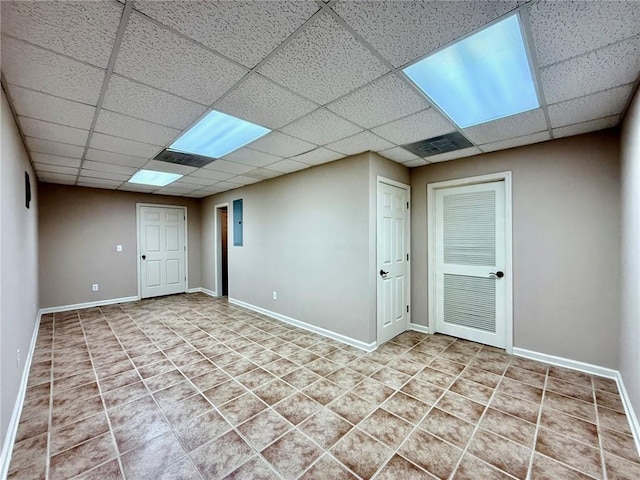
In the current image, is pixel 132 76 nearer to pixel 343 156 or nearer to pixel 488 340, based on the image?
pixel 343 156

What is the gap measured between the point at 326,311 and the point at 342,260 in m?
0.78

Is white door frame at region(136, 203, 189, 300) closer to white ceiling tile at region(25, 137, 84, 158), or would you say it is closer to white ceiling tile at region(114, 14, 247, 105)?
white ceiling tile at region(25, 137, 84, 158)

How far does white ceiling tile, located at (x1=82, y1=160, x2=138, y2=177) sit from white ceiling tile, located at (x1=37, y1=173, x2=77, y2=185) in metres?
0.88

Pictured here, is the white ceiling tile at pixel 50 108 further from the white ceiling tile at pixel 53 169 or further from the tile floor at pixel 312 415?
the tile floor at pixel 312 415

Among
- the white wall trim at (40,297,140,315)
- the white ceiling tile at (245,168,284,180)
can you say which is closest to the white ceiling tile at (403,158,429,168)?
the white ceiling tile at (245,168,284,180)

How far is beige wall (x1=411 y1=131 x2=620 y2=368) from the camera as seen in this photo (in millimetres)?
2623

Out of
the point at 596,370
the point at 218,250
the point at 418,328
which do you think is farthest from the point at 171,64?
the point at 218,250

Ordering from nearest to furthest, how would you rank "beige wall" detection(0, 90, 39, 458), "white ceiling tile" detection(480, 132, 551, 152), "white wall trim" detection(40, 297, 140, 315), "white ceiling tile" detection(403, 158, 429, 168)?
"beige wall" detection(0, 90, 39, 458)
"white ceiling tile" detection(480, 132, 551, 152)
"white ceiling tile" detection(403, 158, 429, 168)
"white wall trim" detection(40, 297, 140, 315)

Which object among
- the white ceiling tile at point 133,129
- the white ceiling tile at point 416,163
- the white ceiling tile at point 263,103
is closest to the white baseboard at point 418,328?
the white ceiling tile at point 416,163

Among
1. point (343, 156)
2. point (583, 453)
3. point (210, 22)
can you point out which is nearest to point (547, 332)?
point (583, 453)

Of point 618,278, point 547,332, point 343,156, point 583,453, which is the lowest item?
point 583,453

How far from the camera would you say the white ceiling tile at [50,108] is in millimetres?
1953

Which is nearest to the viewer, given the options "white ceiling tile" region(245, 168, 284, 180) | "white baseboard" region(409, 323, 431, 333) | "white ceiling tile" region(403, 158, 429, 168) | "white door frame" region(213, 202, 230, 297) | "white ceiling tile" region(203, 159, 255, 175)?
"white ceiling tile" region(403, 158, 429, 168)

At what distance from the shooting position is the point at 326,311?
3824 mm
